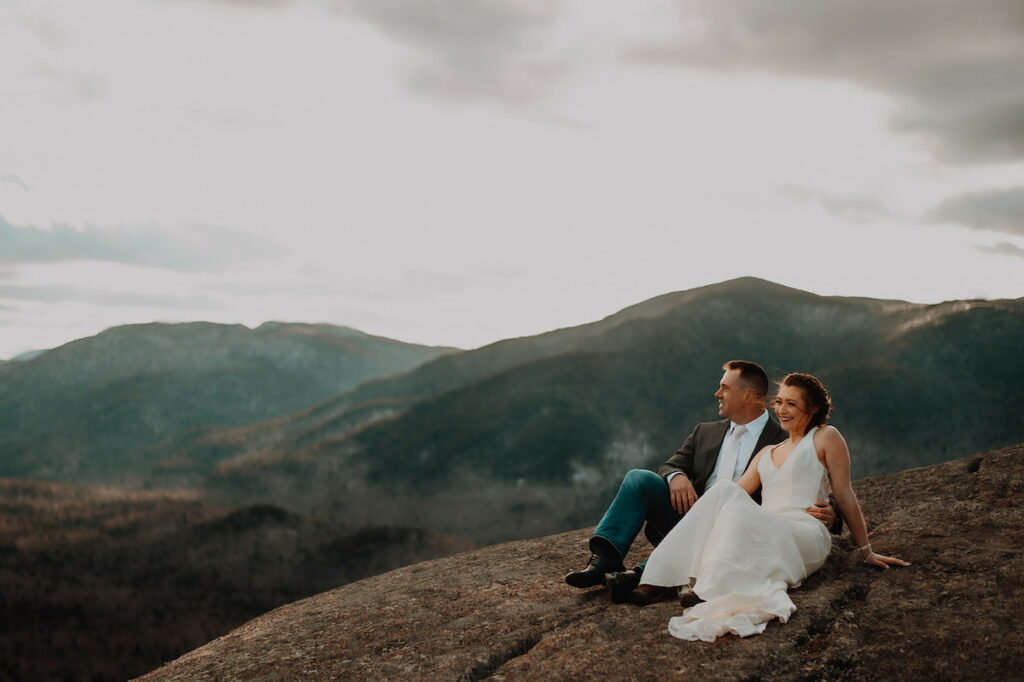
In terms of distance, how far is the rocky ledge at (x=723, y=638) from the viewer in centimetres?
592

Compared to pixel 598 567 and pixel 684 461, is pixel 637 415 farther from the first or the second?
pixel 598 567

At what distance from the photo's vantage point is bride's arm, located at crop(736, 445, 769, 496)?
7.61 meters

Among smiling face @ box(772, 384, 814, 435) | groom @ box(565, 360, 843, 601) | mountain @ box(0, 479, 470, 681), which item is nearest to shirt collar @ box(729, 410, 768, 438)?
groom @ box(565, 360, 843, 601)

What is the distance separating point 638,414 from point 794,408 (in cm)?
17328

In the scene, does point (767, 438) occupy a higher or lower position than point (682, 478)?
higher

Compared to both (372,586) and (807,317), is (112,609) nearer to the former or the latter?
(372,586)

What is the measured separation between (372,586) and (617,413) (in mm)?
168307

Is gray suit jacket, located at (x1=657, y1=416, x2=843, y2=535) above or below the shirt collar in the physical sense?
below

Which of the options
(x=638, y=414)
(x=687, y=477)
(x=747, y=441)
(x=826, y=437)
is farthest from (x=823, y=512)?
(x=638, y=414)

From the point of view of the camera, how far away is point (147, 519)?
15938cm

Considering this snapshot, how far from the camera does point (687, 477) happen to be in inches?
315

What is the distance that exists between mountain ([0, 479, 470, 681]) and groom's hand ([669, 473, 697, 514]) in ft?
292

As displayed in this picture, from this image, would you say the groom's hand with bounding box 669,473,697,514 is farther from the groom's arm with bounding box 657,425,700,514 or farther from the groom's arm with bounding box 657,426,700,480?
the groom's arm with bounding box 657,426,700,480

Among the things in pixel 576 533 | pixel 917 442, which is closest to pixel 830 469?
pixel 576 533
